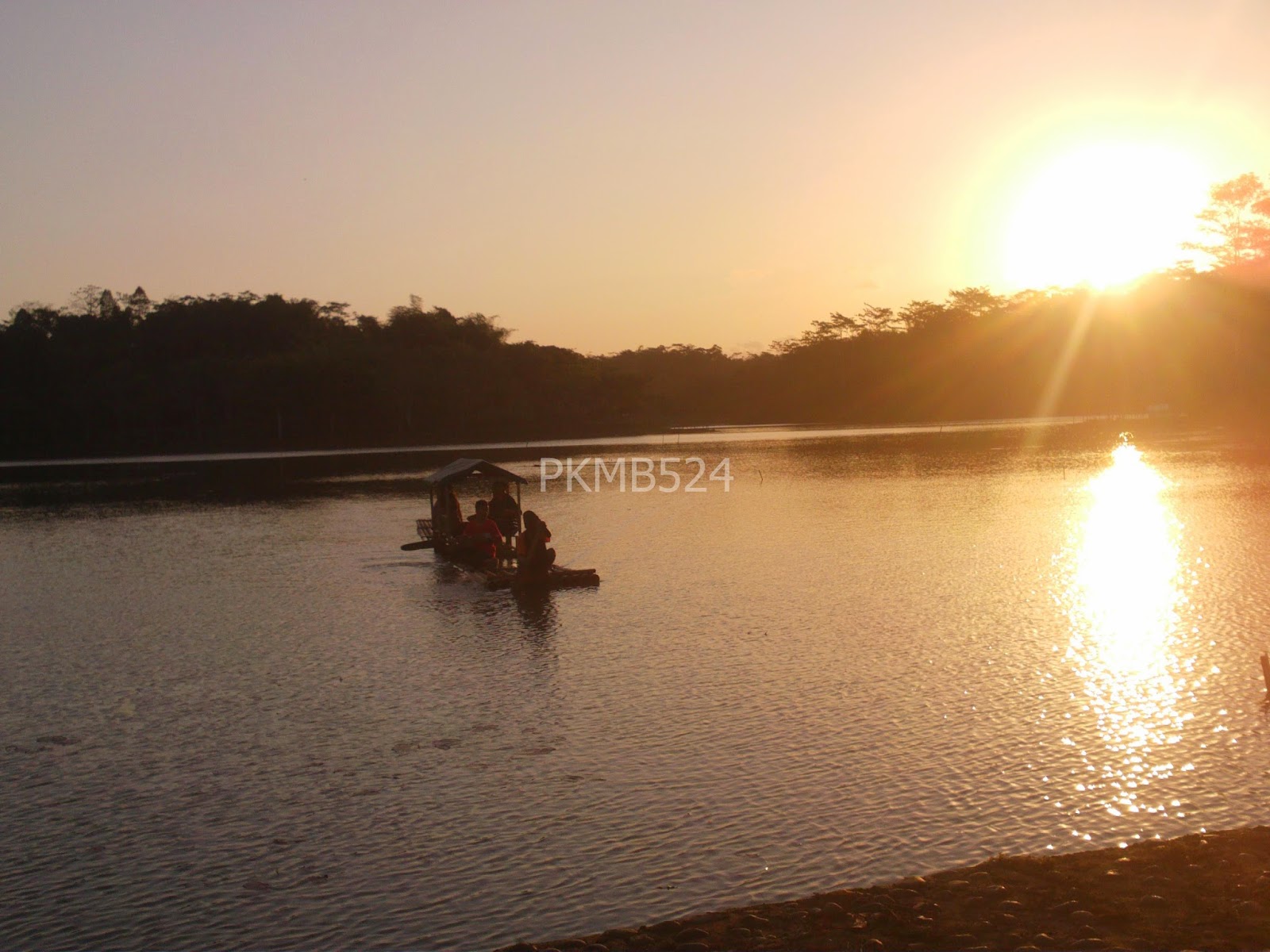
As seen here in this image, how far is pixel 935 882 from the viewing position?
713 centimetres

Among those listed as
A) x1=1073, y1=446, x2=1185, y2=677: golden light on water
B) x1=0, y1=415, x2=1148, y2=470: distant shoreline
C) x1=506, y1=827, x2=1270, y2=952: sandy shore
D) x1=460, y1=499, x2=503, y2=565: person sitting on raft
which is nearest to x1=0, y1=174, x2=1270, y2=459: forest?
x1=0, y1=415, x2=1148, y2=470: distant shoreline

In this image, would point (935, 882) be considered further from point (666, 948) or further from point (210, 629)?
point (210, 629)

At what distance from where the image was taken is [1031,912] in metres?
6.53

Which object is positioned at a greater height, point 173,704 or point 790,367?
Answer: point 790,367

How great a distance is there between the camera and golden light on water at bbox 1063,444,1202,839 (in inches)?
381

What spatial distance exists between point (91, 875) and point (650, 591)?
13.1 metres

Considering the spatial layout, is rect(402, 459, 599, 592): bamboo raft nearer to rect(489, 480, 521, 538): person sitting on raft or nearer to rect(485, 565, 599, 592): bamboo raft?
rect(485, 565, 599, 592): bamboo raft

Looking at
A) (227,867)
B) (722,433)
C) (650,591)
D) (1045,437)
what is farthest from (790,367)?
(227,867)

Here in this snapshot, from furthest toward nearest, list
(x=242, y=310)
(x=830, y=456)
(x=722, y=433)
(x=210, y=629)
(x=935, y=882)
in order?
(x=242, y=310) < (x=722, y=433) < (x=830, y=456) < (x=210, y=629) < (x=935, y=882)

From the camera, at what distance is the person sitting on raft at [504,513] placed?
26.3 meters

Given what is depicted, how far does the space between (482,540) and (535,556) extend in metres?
3.93

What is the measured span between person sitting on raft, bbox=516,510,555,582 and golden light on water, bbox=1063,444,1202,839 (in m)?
8.96

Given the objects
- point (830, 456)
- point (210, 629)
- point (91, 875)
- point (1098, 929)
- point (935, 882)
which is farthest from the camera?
point (830, 456)

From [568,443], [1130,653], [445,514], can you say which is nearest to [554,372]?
[568,443]
